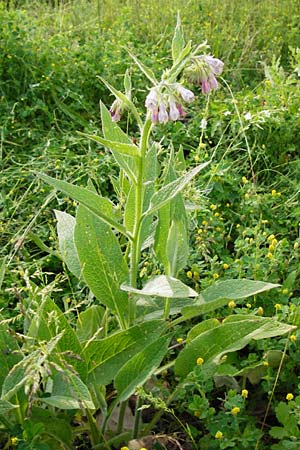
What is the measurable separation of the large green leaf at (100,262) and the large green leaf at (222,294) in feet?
0.56

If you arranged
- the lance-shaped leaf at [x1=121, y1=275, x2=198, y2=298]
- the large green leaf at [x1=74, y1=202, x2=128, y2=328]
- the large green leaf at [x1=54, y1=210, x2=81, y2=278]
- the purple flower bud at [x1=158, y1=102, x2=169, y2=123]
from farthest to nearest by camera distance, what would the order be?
1. the large green leaf at [x1=54, y1=210, x2=81, y2=278]
2. the large green leaf at [x1=74, y1=202, x2=128, y2=328]
3. the lance-shaped leaf at [x1=121, y1=275, x2=198, y2=298]
4. the purple flower bud at [x1=158, y1=102, x2=169, y2=123]

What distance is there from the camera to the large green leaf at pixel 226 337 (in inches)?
59.4

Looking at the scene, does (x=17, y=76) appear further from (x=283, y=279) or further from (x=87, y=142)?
(x=283, y=279)

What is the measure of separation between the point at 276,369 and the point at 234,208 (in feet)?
2.90

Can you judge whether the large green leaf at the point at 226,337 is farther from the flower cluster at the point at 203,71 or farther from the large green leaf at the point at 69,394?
the flower cluster at the point at 203,71

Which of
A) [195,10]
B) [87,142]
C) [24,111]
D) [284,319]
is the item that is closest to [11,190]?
[87,142]

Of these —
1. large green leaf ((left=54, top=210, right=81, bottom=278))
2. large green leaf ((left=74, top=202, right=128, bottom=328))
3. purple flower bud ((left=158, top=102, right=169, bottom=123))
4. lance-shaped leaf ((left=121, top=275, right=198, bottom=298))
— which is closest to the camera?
purple flower bud ((left=158, top=102, right=169, bottom=123))

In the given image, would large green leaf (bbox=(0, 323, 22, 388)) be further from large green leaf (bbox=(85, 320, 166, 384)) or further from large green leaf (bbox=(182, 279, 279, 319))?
large green leaf (bbox=(182, 279, 279, 319))

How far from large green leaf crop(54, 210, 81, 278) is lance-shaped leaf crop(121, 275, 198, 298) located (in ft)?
0.84

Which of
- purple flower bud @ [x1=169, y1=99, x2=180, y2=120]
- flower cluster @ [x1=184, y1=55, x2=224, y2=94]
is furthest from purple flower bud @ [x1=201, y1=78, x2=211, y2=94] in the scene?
purple flower bud @ [x1=169, y1=99, x2=180, y2=120]

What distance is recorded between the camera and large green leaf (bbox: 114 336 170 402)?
148 cm

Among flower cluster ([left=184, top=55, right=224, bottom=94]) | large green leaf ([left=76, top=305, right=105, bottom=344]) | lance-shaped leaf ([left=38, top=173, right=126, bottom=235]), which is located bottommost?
large green leaf ([left=76, top=305, right=105, bottom=344])

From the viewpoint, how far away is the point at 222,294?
1.56 m

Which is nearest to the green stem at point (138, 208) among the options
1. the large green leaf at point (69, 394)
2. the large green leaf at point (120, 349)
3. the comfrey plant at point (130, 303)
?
the comfrey plant at point (130, 303)
